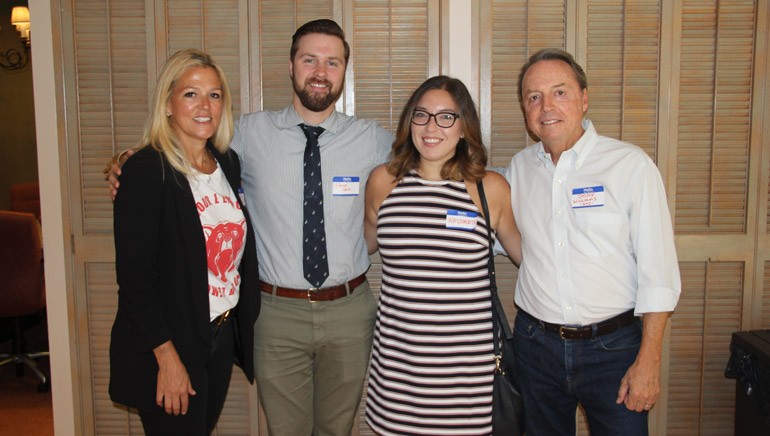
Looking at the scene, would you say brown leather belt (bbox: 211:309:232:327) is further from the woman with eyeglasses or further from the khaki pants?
the woman with eyeglasses

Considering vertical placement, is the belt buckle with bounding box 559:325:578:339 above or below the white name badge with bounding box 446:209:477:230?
below

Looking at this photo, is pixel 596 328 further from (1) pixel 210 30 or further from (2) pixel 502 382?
(1) pixel 210 30

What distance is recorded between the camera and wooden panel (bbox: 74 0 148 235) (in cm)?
258

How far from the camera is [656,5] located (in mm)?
2531

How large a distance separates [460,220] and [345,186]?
49 cm

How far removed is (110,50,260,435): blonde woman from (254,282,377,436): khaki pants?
0.62ft

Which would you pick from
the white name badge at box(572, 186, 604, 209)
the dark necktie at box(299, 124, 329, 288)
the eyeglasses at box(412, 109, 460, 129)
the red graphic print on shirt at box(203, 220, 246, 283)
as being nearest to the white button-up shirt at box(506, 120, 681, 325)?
the white name badge at box(572, 186, 604, 209)

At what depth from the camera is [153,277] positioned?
1727mm

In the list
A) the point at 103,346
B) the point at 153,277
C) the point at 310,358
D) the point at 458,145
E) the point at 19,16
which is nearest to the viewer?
the point at 153,277

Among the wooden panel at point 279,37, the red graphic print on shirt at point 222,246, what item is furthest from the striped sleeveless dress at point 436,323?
the wooden panel at point 279,37

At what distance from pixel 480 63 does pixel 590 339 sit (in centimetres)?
134

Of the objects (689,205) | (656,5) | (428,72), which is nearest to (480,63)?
(428,72)

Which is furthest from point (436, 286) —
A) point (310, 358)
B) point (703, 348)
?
point (703, 348)

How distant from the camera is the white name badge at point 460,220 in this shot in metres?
1.88
